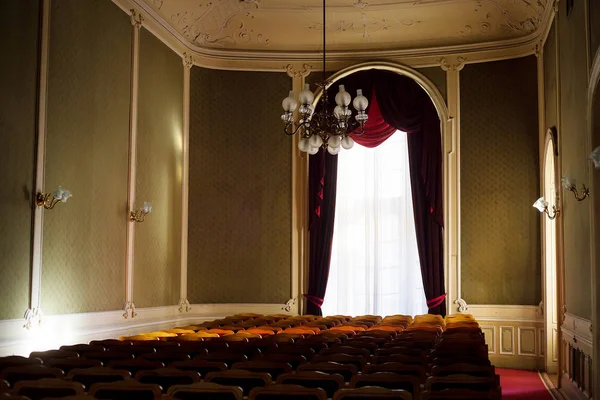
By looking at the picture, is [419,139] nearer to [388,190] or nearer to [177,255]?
[388,190]

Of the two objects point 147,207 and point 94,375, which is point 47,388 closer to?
point 94,375

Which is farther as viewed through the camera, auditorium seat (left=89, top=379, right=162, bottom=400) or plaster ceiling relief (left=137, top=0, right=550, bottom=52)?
plaster ceiling relief (left=137, top=0, right=550, bottom=52)

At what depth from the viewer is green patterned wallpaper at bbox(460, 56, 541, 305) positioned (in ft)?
45.1

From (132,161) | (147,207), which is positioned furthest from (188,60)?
(147,207)

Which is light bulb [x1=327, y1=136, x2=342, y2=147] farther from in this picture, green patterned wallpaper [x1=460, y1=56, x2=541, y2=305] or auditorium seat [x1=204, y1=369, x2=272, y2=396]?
auditorium seat [x1=204, y1=369, x2=272, y2=396]

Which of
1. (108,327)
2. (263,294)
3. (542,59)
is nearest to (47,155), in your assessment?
(108,327)

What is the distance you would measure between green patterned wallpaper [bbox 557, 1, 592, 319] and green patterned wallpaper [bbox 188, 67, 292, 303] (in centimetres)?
562

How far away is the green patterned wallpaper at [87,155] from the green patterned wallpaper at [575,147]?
20.5ft

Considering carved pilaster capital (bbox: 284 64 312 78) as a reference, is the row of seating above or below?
below

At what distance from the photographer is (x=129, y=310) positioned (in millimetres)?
11531

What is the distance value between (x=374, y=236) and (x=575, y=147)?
19.8 ft

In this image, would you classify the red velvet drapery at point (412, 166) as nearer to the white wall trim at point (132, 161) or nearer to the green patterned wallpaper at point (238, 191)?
the green patterned wallpaper at point (238, 191)

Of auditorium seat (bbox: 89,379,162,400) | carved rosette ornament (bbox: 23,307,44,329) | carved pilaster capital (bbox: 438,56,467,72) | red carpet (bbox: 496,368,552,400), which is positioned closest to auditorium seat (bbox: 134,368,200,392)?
auditorium seat (bbox: 89,379,162,400)

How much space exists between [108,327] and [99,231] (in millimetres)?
1371
